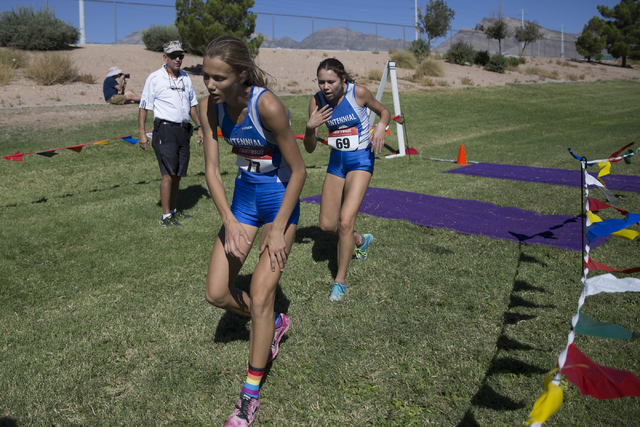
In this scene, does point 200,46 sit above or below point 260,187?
above

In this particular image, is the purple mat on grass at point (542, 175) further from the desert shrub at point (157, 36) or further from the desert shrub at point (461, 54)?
the desert shrub at point (461, 54)

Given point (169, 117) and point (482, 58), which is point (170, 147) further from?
point (482, 58)

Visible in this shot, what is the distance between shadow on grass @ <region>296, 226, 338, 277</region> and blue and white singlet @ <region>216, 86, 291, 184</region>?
2.10m

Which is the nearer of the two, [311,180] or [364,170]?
[364,170]

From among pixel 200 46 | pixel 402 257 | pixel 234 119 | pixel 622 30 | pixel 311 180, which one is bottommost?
pixel 402 257

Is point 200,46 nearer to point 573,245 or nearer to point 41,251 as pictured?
point 41,251

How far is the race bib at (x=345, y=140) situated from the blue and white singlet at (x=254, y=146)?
1.68 meters

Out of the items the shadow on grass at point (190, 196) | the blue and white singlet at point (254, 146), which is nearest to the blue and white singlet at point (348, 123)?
the blue and white singlet at point (254, 146)

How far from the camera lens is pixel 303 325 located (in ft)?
12.4

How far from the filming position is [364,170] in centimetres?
453

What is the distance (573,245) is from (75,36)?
29.2 m

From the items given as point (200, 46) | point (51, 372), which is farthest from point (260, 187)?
point (200, 46)

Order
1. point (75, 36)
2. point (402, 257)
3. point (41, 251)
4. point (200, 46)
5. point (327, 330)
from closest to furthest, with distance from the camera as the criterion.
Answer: point (327, 330) < point (402, 257) < point (41, 251) < point (200, 46) < point (75, 36)

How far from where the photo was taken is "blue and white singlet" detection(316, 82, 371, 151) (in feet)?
15.0
